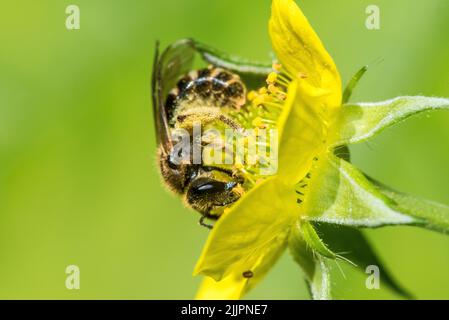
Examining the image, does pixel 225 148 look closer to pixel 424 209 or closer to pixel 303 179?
pixel 303 179

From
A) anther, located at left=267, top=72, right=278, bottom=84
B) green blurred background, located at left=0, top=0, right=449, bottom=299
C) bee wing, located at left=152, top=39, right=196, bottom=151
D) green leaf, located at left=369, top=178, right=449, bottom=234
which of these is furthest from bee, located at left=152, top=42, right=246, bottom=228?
green blurred background, located at left=0, top=0, right=449, bottom=299

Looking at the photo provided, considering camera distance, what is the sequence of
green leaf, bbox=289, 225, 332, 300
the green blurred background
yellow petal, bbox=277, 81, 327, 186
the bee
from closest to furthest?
1. yellow petal, bbox=277, 81, 327, 186
2. green leaf, bbox=289, 225, 332, 300
3. the bee
4. the green blurred background

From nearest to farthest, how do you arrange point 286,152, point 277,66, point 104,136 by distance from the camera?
point 286,152, point 277,66, point 104,136

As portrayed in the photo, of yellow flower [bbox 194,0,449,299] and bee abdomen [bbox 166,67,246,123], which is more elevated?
bee abdomen [bbox 166,67,246,123]

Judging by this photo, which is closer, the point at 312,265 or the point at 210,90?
the point at 312,265

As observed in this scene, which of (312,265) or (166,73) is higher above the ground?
(166,73)

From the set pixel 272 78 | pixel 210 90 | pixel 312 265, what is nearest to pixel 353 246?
pixel 312 265

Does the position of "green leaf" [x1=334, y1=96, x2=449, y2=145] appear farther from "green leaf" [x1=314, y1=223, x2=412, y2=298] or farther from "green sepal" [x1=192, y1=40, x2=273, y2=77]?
"green sepal" [x1=192, y1=40, x2=273, y2=77]

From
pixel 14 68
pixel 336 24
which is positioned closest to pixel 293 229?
pixel 336 24
